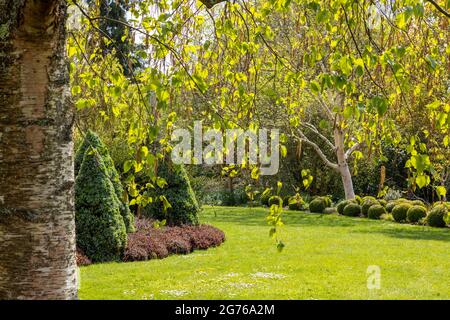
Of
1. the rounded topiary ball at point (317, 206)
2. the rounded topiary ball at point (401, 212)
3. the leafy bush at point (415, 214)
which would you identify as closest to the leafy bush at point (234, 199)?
the rounded topiary ball at point (317, 206)

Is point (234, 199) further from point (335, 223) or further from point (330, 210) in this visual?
point (335, 223)

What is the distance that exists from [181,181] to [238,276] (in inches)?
151

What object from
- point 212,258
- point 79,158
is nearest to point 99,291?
point 212,258

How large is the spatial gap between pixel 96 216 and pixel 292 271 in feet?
10.4

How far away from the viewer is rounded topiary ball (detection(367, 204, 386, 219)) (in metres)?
19.2

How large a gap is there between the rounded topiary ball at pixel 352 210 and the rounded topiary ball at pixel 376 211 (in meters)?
0.90

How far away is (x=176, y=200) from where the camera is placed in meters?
12.1

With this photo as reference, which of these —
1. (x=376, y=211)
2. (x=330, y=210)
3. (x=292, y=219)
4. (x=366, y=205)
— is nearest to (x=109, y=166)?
(x=292, y=219)

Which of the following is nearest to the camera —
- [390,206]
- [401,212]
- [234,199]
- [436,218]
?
A: [436,218]

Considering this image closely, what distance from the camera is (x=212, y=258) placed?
10367 millimetres

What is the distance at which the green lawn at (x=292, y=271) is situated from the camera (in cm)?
757

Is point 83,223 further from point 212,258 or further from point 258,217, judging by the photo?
point 258,217

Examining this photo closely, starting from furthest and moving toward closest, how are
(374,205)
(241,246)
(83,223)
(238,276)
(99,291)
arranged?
(374,205)
(241,246)
(83,223)
(238,276)
(99,291)

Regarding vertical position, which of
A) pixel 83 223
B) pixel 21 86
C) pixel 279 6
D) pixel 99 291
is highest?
pixel 279 6
